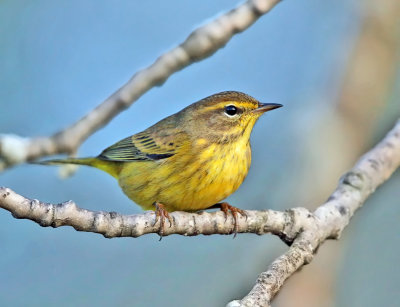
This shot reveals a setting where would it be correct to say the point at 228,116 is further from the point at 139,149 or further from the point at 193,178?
the point at 139,149

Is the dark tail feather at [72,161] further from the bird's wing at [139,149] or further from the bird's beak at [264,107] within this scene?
the bird's beak at [264,107]

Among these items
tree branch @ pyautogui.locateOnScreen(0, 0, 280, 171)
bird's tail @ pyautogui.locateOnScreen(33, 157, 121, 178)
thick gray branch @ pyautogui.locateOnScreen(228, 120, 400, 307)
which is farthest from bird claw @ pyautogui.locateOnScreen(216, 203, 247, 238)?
bird's tail @ pyautogui.locateOnScreen(33, 157, 121, 178)

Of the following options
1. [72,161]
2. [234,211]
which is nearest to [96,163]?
[72,161]

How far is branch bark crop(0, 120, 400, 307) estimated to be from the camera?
9.87 ft

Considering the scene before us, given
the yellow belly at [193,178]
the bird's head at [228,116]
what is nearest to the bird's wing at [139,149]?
the yellow belly at [193,178]

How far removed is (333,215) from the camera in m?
4.46

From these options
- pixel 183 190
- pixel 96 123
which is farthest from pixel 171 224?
pixel 96 123

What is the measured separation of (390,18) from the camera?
641 centimetres

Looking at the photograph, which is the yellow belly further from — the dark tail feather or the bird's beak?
the dark tail feather

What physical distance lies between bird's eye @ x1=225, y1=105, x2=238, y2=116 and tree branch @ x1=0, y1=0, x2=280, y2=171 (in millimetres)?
725

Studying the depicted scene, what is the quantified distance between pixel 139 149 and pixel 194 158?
0.75 m

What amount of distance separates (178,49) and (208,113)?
0.95 meters

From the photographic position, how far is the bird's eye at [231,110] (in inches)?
183

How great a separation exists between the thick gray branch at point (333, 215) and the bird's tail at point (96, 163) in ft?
5.82
